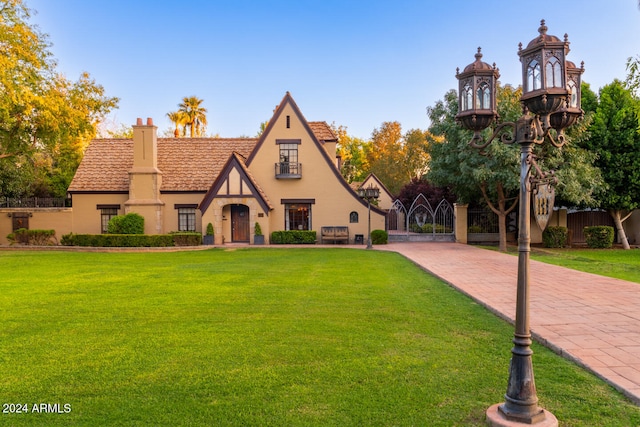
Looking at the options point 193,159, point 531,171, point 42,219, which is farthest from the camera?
point 193,159

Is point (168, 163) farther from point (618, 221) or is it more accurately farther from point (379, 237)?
point (618, 221)

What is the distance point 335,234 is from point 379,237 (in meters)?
2.55

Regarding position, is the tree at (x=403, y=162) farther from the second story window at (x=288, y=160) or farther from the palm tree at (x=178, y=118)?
the second story window at (x=288, y=160)

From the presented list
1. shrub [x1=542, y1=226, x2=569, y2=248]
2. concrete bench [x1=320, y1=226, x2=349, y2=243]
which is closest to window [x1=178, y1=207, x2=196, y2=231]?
concrete bench [x1=320, y1=226, x2=349, y2=243]

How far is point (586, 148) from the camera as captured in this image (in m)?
23.1

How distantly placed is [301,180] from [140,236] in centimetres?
953

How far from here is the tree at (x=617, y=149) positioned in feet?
73.2

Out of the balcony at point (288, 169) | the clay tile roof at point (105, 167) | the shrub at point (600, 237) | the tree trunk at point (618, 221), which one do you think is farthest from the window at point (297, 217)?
the tree trunk at point (618, 221)

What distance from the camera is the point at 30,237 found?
24641 millimetres

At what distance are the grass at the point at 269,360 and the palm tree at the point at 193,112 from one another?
146 feet

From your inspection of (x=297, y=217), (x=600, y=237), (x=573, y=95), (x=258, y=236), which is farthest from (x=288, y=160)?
(x=573, y=95)

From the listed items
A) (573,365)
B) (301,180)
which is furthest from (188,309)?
(301,180)

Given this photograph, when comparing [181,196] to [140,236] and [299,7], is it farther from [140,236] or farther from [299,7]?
[299,7]

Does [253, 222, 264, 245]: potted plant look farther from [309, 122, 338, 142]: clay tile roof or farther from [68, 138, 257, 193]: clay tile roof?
[309, 122, 338, 142]: clay tile roof
